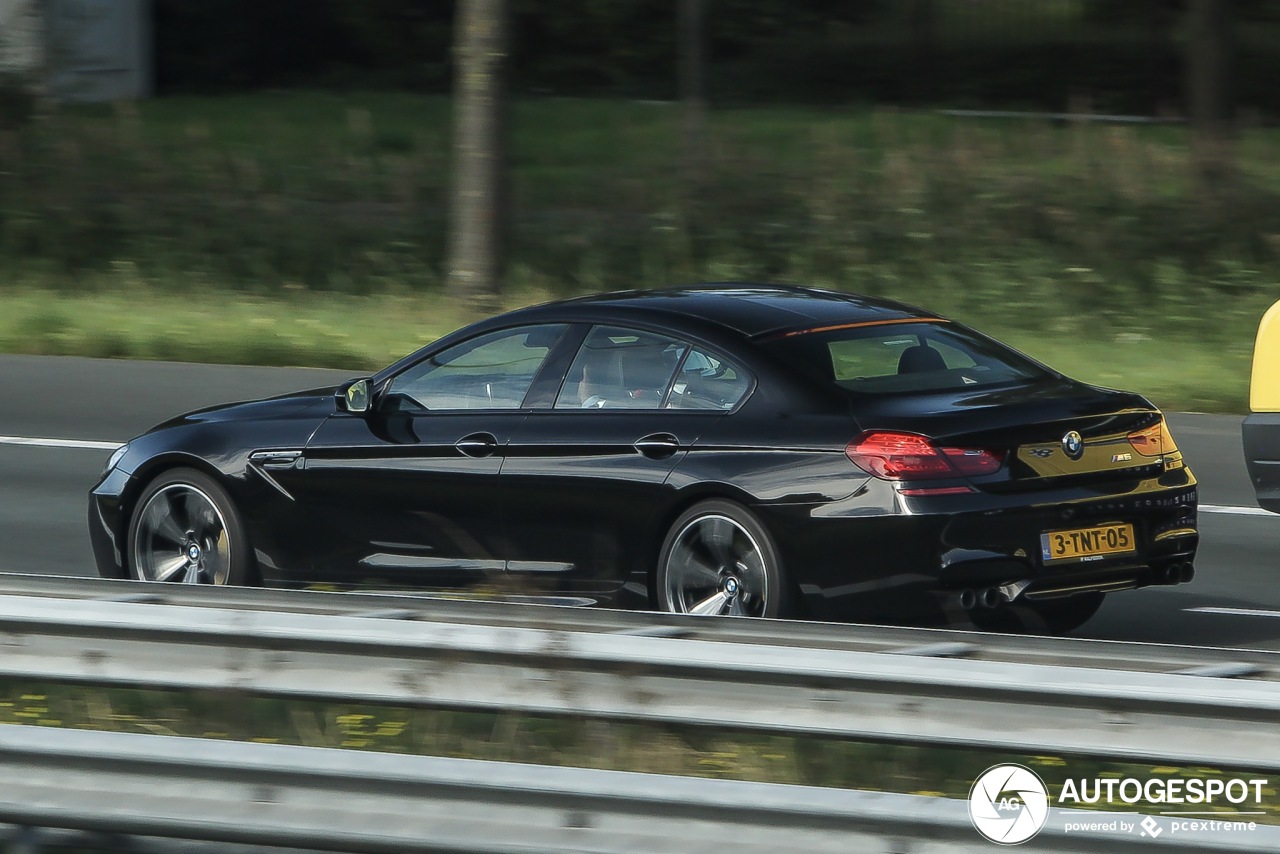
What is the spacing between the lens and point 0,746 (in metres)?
4.53

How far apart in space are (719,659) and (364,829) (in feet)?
3.00

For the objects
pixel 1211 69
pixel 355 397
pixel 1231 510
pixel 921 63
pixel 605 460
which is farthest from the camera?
pixel 921 63

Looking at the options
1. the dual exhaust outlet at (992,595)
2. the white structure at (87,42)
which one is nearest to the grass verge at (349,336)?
the dual exhaust outlet at (992,595)

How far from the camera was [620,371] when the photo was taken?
7805 millimetres

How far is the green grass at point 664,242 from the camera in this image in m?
16.7

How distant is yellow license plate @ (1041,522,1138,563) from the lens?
7.11 metres

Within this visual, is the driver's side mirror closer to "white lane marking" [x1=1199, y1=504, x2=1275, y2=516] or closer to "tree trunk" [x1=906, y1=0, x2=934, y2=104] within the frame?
"white lane marking" [x1=1199, y1=504, x2=1275, y2=516]

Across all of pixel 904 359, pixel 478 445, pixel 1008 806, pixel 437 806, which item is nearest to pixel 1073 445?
pixel 904 359

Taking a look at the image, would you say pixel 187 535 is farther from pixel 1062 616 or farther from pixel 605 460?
pixel 1062 616

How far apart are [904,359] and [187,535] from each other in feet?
10.3

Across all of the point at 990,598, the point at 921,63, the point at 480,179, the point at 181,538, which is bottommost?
the point at 990,598

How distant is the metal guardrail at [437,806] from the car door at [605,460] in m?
3.15

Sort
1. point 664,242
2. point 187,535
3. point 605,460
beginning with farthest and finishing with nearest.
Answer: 1. point 664,242
2. point 187,535
3. point 605,460

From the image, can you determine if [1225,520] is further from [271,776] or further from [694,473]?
[271,776]
